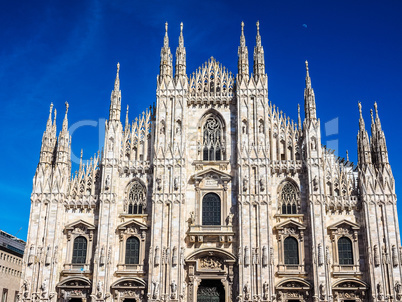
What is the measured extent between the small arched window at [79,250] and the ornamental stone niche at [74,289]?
1414 millimetres

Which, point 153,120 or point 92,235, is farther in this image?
point 153,120

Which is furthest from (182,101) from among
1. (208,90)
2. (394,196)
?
(394,196)

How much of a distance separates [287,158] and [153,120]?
444 inches

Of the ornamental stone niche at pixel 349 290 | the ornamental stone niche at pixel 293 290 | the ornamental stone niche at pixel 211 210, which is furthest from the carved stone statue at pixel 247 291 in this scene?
the ornamental stone niche at pixel 349 290

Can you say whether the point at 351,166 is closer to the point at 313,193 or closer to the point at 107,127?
the point at 313,193

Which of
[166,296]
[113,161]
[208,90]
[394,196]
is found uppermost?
[208,90]

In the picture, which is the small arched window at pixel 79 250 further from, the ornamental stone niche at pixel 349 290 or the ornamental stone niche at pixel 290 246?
the ornamental stone niche at pixel 349 290

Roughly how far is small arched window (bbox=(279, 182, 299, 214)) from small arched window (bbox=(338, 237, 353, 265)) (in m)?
4.05

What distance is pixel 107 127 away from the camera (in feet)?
131

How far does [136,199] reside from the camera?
128 ft

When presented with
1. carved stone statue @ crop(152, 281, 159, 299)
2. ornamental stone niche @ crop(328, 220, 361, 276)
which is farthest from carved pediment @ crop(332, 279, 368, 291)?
carved stone statue @ crop(152, 281, 159, 299)

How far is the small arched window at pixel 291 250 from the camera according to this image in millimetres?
→ 36625

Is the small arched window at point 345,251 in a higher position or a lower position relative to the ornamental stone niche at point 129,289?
higher

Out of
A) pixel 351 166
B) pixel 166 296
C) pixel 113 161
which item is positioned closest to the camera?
pixel 166 296
